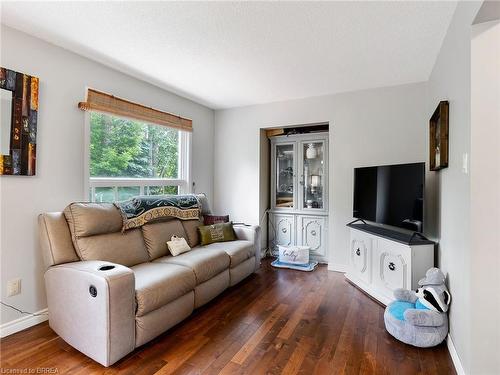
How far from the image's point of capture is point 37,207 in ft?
7.31

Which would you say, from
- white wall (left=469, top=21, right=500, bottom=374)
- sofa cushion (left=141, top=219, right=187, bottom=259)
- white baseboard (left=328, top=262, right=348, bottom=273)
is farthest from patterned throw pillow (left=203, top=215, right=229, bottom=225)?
white wall (left=469, top=21, right=500, bottom=374)

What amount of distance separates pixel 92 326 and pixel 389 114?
366 cm

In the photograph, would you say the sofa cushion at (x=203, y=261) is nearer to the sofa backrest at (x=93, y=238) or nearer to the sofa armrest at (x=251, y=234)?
the sofa backrest at (x=93, y=238)

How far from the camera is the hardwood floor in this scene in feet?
5.67

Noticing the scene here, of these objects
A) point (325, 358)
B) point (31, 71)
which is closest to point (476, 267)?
point (325, 358)

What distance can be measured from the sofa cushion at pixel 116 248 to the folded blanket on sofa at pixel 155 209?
4.0 inches

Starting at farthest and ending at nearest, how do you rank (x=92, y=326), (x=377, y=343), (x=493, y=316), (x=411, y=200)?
(x=411, y=200) < (x=377, y=343) < (x=92, y=326) < (x=493, y=316)

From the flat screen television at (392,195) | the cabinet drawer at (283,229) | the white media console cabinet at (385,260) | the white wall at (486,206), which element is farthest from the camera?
the cabinet drawer at (283,229)

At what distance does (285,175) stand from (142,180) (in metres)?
2.20

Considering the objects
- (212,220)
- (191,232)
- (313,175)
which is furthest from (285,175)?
(191,232)

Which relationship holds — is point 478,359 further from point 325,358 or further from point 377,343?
point 325,358

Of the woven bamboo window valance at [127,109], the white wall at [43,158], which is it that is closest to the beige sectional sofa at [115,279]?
the white wall at [43,158]

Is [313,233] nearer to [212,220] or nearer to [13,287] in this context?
[212,220]

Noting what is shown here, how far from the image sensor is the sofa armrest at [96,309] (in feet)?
5.51
